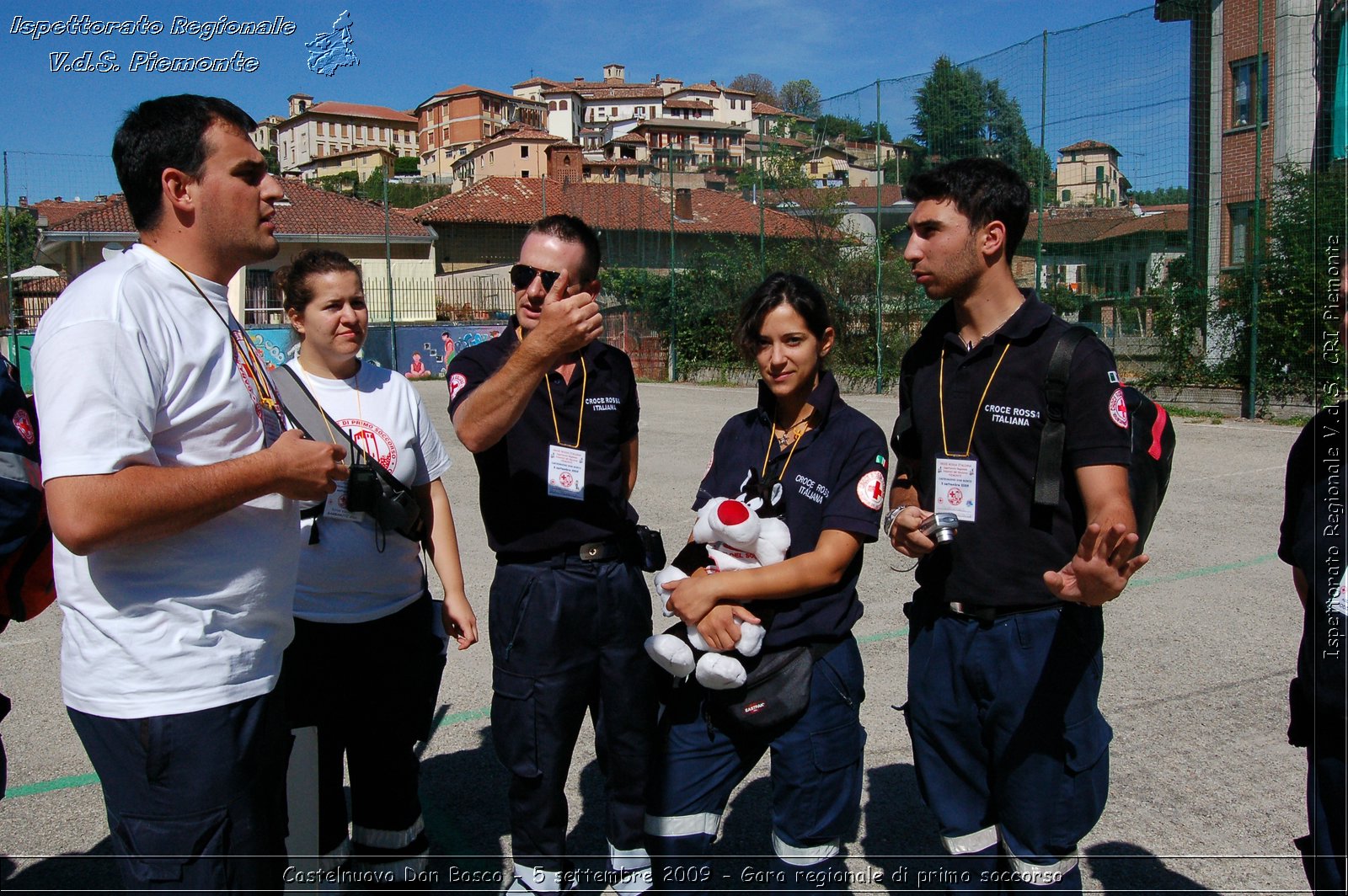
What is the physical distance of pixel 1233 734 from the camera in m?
4.12

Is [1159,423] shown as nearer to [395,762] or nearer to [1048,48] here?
[395,762]

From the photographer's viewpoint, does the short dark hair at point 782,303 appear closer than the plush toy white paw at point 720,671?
No

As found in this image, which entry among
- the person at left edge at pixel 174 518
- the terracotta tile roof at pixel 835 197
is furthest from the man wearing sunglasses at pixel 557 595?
the terracotta tile roof at pixel 835 197

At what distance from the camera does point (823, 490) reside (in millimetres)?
2676

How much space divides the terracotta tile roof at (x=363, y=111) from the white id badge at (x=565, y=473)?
10164 centimetres

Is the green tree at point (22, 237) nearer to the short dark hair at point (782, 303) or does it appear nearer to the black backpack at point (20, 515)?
the black backpack at point (20, 515)

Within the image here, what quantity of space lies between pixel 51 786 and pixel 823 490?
11.4 feet

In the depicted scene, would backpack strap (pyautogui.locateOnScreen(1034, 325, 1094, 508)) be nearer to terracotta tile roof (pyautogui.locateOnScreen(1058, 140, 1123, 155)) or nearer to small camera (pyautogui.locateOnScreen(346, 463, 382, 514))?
small camera (pyautogui.locateOnScreen(346, 463, 382, 514))

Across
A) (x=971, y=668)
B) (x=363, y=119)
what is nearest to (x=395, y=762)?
(x=971, y=668)

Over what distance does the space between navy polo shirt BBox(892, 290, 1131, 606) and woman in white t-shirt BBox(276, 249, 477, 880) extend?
1.67 metres

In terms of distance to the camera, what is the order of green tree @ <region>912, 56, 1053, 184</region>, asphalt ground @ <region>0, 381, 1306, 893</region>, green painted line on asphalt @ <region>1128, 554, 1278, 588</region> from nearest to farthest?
asphalt ground @ <region>0, 381, 1306, 893</region>, green painted line on asphalt @ <region>1128, 554, 1278, 588</region>, green tree @ <region>912, 56, 1053, 184</region>

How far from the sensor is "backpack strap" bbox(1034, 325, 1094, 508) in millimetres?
2359

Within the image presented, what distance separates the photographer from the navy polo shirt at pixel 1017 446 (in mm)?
2342

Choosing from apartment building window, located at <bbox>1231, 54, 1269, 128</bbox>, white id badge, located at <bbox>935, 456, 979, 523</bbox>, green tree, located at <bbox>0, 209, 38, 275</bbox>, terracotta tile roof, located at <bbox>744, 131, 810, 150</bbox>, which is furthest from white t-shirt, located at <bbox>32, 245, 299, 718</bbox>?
green tree, located at <bbox>0, 209, 38, 275</bbox>
